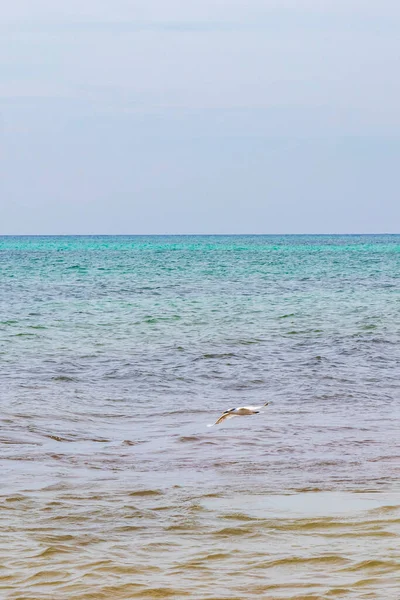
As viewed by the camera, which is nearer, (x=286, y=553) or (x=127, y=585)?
(x=127, y=585)

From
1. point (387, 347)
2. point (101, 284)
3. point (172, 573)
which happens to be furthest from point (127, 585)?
point (101, 284)

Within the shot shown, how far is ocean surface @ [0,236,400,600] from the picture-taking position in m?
5.45

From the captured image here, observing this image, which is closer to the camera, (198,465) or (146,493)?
(146,493)

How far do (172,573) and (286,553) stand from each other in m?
0.78

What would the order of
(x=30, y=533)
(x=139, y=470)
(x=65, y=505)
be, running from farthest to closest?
(x=139, y=470), (x=65, y=505), (x=30, y=533)

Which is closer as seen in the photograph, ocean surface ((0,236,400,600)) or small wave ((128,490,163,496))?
ocean surface ((0,236,400,600))

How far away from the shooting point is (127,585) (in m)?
5.23

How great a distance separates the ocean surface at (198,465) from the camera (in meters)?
5.45

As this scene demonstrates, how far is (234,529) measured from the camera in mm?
6273

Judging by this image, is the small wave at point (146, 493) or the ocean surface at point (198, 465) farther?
the small wave at point (146, 493)

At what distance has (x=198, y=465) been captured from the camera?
27.8 feet

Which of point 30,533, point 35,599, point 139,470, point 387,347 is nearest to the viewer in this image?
point 35,599

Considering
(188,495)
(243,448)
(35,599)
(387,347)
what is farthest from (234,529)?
(387,347)

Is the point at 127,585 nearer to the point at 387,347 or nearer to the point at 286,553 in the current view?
the point at 286,553
